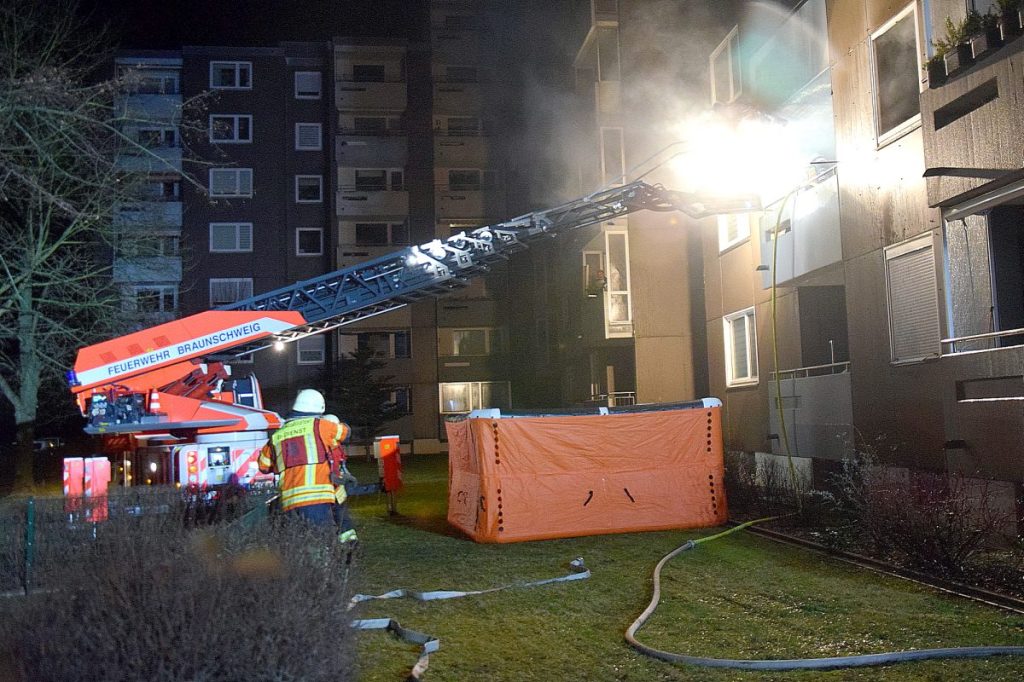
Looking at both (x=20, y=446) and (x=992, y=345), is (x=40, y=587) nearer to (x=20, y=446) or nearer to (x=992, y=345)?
(x=992, y=345)

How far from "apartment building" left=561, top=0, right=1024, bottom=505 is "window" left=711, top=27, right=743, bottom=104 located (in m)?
0.05

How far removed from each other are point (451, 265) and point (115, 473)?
21.6 ft

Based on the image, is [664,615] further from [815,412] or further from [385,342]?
[385,342]

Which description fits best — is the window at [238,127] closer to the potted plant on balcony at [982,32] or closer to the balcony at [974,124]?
A: the balcony at [974,124]

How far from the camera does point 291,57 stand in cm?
4088

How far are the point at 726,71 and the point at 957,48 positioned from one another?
8.11 m

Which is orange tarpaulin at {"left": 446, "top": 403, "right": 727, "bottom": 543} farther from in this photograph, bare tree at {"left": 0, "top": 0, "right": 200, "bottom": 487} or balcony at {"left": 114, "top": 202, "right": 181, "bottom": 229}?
balcony at {"left": 114, "top": 202, "right": 181, "bottom": 229}

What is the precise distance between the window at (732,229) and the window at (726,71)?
88.1 inches

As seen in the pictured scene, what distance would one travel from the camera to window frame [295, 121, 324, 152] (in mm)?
40531

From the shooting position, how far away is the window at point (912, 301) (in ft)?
35.3

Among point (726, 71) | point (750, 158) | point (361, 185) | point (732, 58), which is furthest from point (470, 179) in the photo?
point (750, 158)

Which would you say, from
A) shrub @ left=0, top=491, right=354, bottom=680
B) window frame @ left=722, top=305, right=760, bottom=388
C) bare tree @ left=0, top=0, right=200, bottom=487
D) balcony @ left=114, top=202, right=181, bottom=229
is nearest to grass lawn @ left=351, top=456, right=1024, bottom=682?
shrub @ left=0, top=491, right=354, bottom=680

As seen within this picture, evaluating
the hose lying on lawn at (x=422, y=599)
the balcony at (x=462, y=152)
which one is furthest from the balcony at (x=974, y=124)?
the balcony at (x=462, y=152)

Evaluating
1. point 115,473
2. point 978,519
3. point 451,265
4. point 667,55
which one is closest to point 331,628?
point 978,519
